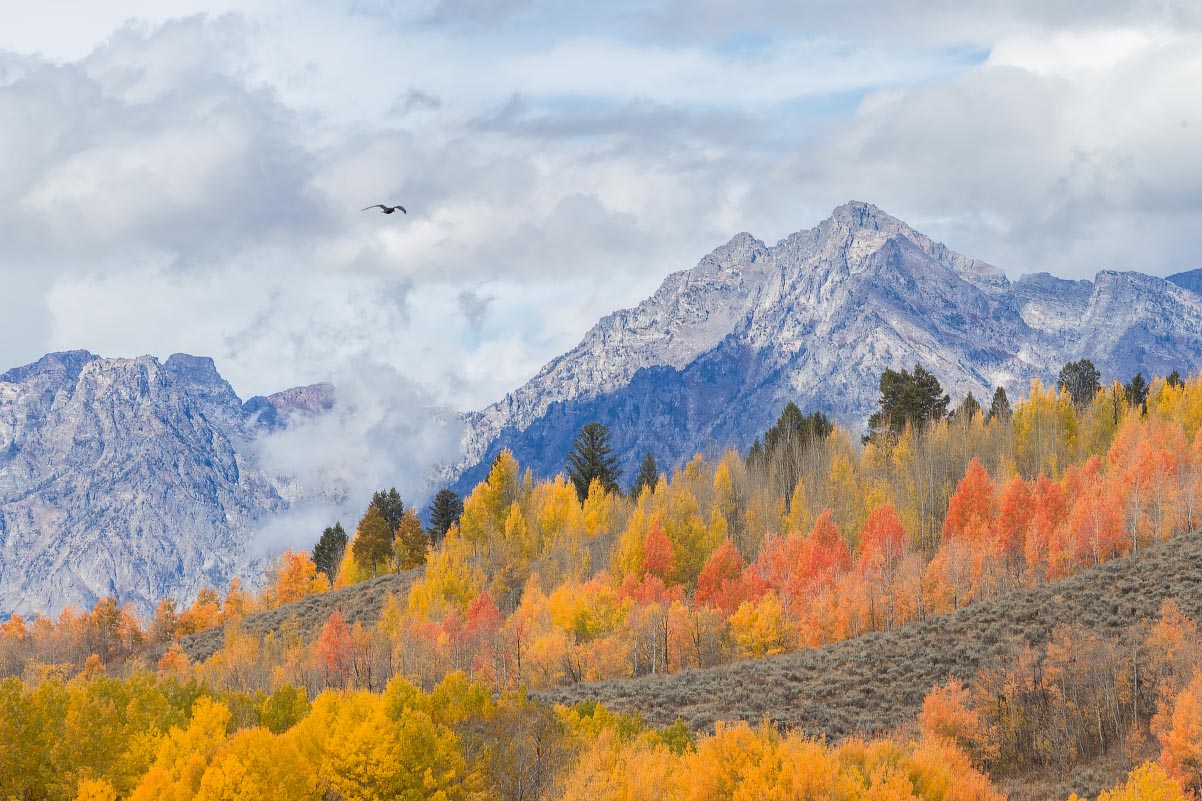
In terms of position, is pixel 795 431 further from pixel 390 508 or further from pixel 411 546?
pixel 390 508

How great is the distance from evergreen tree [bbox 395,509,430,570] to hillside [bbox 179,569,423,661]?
23.9ft

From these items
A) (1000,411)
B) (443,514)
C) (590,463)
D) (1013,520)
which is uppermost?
(1000,411)

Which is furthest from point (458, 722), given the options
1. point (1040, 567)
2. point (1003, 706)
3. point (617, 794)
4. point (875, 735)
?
point (1040, 567)

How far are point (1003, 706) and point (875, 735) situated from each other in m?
9.32

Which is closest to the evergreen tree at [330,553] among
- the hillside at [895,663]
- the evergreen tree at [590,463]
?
the evergreen tree at [590,463]

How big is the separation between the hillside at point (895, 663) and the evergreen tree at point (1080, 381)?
78037mm

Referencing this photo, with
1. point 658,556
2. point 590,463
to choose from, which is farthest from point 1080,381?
point 658,556

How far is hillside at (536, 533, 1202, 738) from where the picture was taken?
77375mm

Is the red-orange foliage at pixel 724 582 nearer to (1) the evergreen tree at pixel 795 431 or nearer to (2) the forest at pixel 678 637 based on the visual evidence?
(2) the forest at pixel 678 637

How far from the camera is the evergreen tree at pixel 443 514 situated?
156 meters

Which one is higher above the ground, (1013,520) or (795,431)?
(795,431)

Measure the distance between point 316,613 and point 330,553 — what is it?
35.1 metres

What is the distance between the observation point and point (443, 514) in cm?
15762

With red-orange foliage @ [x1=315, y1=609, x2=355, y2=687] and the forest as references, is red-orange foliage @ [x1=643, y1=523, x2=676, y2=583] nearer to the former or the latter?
the forest
